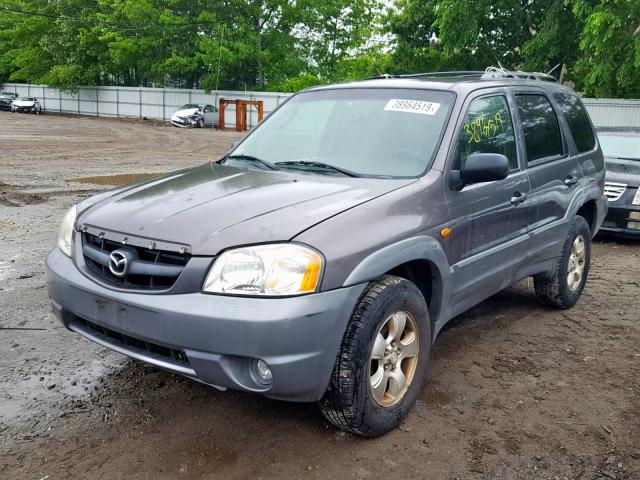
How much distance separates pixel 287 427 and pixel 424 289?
41.7 inches

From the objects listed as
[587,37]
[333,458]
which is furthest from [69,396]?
[587,37]

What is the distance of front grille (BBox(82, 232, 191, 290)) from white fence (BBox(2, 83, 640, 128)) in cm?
2559

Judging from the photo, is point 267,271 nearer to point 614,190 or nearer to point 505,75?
point 505,75

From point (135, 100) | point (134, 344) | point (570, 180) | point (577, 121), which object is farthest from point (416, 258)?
point (135, 100)

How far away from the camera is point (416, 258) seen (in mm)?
3367

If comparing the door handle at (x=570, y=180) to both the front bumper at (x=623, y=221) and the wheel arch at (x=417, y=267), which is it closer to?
the wheel arch at (x=417, y=267)

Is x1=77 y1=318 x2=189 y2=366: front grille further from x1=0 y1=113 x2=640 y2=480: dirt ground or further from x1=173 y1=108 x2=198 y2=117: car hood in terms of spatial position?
x1=173 y1=108 x2=198 y2=117: car hood

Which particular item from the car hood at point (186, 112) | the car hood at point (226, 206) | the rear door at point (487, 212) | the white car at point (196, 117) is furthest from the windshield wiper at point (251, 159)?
the car hood at point (186, 112)

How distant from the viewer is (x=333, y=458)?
3133 mm

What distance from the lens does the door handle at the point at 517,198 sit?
171 inches

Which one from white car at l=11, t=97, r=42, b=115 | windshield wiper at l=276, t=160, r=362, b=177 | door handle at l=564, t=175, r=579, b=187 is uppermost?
windshield wiper at l=276, t=160, r=362, b=177

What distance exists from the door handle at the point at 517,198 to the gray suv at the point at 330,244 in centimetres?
1

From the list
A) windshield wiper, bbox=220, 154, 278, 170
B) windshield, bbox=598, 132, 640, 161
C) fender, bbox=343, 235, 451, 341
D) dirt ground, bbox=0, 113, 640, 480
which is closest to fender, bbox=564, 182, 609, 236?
dirt ground, bbox=0, 113, 640, 480

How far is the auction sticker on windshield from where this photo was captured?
13.3ft
